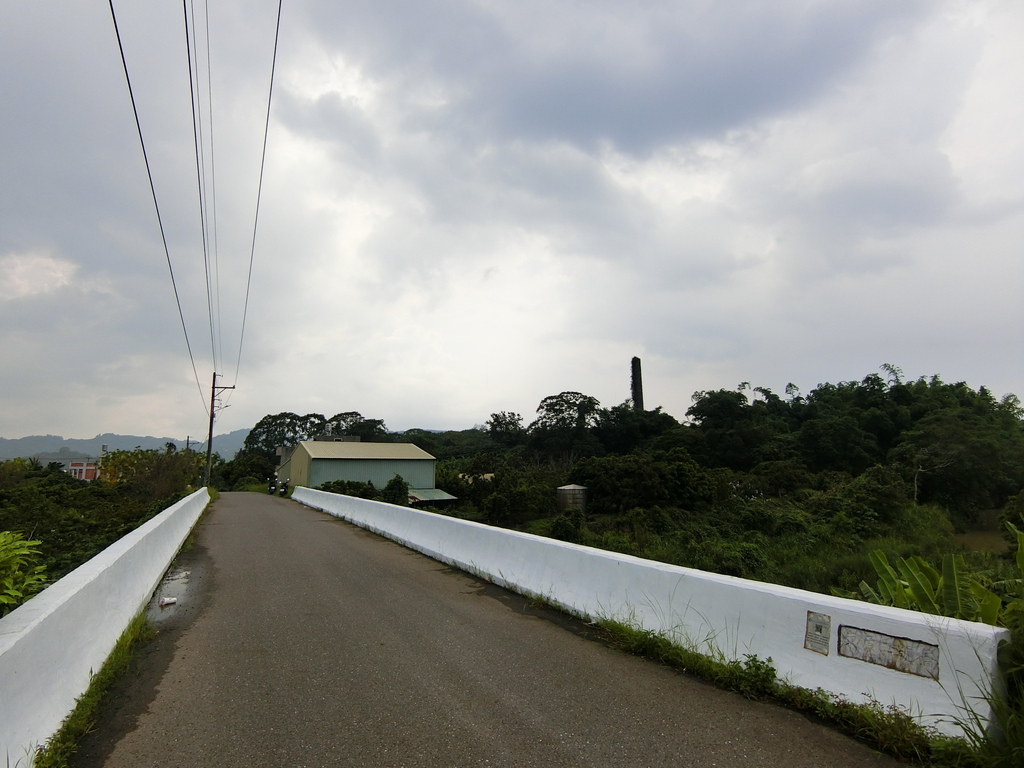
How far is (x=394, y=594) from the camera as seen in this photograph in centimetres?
804

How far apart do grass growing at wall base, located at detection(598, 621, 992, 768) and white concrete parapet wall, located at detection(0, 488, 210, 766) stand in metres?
4.39

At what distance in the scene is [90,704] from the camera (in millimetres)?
4188

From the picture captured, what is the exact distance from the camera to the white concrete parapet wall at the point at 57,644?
3248 millimetres

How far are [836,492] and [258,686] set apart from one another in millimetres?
42046

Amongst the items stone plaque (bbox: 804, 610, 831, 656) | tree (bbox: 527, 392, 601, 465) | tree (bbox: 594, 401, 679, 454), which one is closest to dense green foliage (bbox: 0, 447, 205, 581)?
stone plaque (bbox: 804, 610, 831, 656)

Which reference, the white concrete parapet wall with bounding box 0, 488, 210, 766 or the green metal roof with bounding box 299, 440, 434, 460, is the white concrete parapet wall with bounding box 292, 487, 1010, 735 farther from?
the green metal roof with bounding box 299, 440, 434, 460

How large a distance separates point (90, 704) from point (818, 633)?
17.2 ft

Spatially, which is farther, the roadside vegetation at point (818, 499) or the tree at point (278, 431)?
the tree at point (278, 431)

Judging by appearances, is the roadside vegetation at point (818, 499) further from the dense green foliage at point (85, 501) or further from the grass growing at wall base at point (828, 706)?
the dense green foliage at point (85, 501)

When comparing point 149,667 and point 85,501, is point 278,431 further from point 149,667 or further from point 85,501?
point 149,667

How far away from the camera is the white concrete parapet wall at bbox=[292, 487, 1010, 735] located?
3.39 metres

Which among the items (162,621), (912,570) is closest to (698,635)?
(912,570)

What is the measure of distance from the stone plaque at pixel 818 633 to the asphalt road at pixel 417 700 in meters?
0.49

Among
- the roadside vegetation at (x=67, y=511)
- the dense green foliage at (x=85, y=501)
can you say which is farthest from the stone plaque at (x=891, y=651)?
the roadside vegetation at (x=67, y=511)
